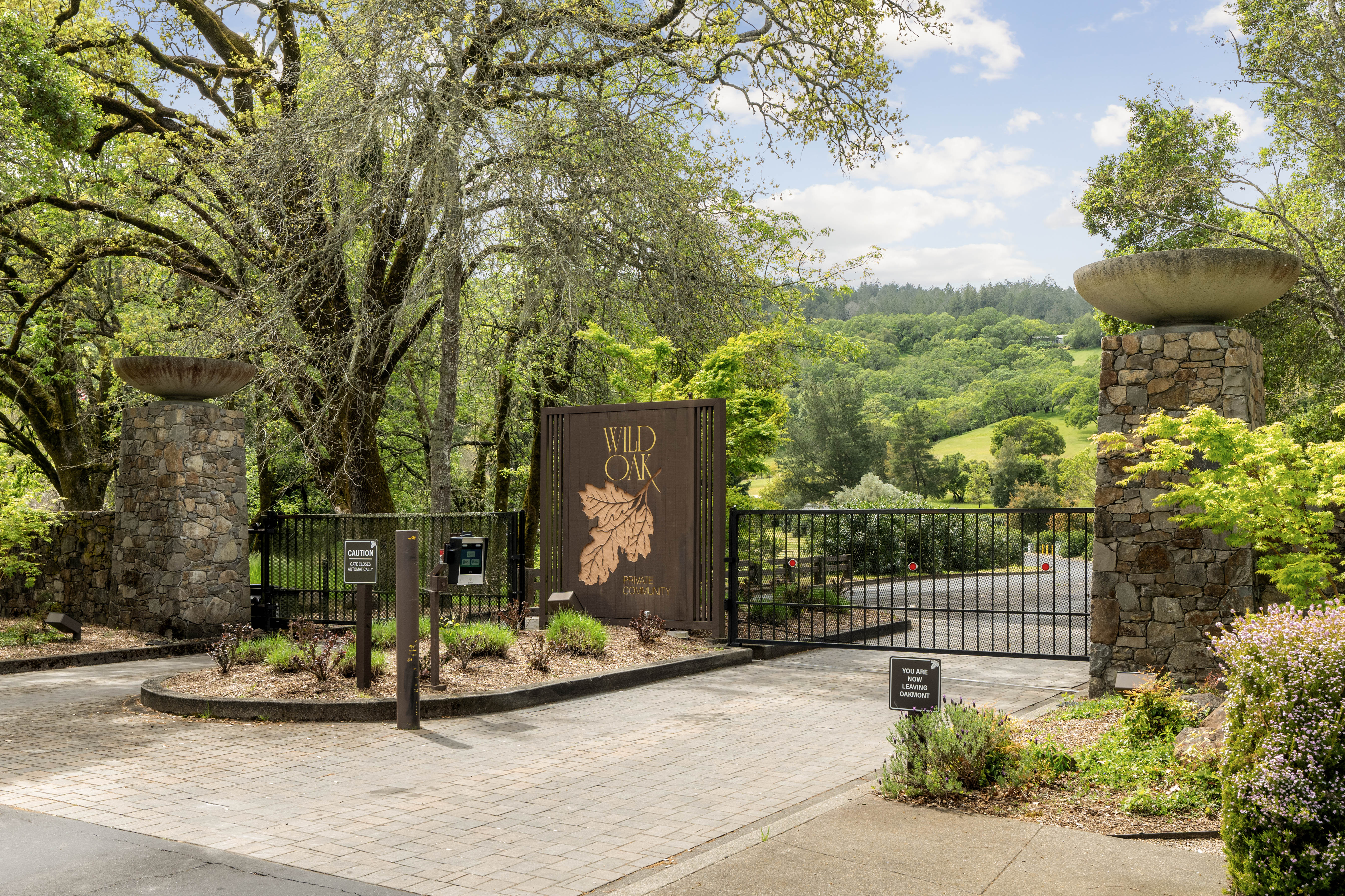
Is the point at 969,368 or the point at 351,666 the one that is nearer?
the point at 351,666

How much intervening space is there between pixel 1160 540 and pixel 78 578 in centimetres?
1411

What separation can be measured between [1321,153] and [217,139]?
2053 centimetres

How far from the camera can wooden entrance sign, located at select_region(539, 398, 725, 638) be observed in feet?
40.1

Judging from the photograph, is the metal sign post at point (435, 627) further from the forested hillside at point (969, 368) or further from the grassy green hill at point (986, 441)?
the grassy green hill at point (986, 441)

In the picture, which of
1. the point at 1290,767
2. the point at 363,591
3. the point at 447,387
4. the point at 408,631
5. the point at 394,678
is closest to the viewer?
the point at 1290,767

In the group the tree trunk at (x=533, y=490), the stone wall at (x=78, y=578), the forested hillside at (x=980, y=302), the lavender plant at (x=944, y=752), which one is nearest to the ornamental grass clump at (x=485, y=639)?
the lavender plant at (x=944, y=752)

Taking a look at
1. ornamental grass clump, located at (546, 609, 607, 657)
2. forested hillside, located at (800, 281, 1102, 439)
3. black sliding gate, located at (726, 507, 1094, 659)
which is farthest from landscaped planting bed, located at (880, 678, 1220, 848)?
forested hillside, located at (800, 281, 1102, 439)

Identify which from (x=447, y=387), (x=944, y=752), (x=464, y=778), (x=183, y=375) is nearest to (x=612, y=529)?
(x=447, y=387)

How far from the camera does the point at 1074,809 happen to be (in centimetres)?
543

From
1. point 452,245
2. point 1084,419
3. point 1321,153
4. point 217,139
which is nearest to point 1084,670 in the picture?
point 452,245

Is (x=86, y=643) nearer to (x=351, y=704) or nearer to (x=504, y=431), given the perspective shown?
(x=351, y=704)

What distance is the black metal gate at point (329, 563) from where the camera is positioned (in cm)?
1368

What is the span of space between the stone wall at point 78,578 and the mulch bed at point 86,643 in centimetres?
27

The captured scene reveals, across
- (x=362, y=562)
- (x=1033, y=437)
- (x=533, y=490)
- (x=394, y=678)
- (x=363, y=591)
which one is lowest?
(x=394, y=678)
